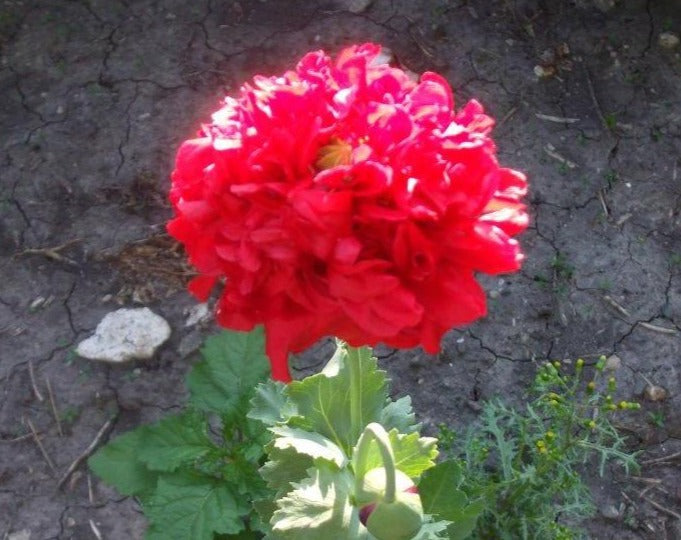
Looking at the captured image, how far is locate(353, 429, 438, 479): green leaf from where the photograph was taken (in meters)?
1.47

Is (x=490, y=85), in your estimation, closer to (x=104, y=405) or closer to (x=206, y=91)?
(x=206, y=91)

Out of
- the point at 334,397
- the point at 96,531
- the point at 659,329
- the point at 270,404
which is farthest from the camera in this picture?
the point at 659,329

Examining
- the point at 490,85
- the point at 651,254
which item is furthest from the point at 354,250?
the point at 490,85

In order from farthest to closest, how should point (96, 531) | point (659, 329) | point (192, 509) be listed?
point (659, 329)
point (96, 531)
point (192, 509)

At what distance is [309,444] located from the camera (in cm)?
152

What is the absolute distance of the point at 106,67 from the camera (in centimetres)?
302

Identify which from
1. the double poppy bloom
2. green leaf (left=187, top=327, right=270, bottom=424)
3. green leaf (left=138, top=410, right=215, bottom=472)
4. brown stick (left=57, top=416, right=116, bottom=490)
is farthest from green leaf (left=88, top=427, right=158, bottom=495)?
the double poppy bloom

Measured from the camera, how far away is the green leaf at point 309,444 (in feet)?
4.85

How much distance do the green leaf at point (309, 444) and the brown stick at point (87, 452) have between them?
882 mm

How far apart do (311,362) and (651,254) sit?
108 centimetres

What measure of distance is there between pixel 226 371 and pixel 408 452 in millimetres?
696

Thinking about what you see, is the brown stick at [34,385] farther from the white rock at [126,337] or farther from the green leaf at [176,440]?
the green leaf at [176,440]

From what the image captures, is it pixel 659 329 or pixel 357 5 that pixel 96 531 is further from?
pixel 357 5

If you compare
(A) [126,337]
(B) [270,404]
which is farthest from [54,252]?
(B) [270,404]
